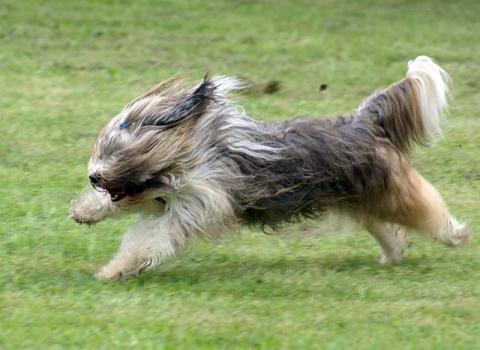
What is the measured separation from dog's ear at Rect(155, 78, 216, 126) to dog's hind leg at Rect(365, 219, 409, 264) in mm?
1298

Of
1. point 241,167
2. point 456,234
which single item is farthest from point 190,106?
point 456,234

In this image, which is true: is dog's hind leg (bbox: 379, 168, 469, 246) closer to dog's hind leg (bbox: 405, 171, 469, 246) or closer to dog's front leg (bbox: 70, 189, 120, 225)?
dog's hind leg (bbox: 405, 171, 469, 246)

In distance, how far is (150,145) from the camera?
6172 mm

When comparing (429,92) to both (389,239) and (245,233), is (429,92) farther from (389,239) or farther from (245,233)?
(245,233)

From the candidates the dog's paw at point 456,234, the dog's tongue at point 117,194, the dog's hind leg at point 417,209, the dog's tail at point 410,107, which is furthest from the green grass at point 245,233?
the dog's tail at point 410,107

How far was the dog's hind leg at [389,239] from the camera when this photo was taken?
6.91 m

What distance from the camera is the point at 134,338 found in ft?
17.1

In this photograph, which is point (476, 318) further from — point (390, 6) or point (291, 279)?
point (390, 6)

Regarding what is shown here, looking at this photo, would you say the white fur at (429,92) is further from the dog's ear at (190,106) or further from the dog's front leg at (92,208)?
the dog's front leg at (92,208)

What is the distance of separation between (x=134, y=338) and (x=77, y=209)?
154 centimetres

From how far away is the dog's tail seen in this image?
6691 millimetres

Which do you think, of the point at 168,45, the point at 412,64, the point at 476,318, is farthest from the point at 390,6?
the point at 476,318

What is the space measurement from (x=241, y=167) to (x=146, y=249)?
683 millimetres

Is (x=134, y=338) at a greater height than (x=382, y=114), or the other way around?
(x=382, y=114)
